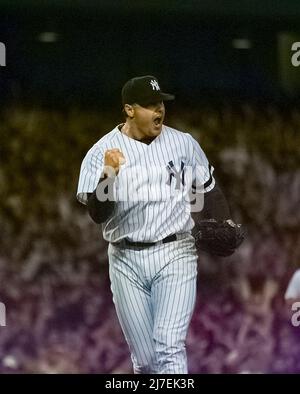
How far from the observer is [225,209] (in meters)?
5.04

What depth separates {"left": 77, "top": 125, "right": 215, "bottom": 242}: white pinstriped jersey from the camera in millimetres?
4789

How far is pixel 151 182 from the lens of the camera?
4867 mm

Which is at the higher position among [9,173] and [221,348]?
[9,173]

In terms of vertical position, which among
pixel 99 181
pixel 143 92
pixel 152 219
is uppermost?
pixel 143 92

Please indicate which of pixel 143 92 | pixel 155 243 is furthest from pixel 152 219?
pixel 143 92

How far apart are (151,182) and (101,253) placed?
2.35 ft

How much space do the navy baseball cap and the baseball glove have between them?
1.94 ft

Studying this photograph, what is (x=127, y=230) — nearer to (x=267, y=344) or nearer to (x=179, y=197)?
(x=179, y=197)

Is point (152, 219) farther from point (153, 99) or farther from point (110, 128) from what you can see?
point (110, 128)

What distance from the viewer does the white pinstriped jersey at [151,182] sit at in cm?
479

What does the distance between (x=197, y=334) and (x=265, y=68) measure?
1.36 m

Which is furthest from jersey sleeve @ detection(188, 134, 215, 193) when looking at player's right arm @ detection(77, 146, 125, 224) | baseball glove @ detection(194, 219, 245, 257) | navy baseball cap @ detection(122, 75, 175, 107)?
player's right arm @ detection(77, 146, 125, 224)
